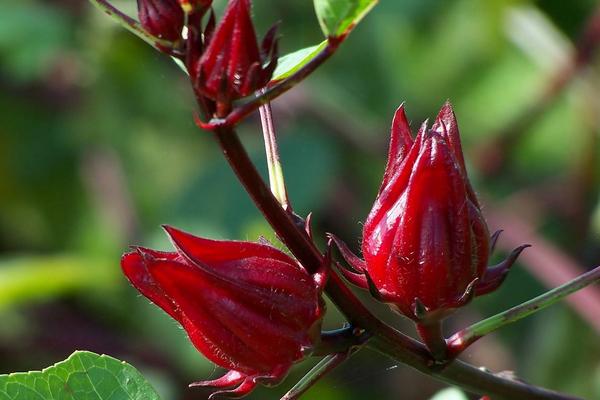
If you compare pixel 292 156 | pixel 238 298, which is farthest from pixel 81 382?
pixel 292 156

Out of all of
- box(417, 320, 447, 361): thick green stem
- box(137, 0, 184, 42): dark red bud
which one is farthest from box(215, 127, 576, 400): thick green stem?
box(137, 0, 184, 42): dark red bud

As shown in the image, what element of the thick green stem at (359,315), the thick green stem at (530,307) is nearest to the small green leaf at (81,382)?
the thick green stem at (359,315)

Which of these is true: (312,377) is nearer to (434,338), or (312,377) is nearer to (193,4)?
(434,338)

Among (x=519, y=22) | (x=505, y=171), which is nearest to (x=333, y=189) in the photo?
(x=505, y=171)

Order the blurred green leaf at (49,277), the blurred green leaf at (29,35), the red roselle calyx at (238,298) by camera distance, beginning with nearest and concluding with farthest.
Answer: the red roselle calyx at (238,298) < the blurred green leaf at (49,277) < the blurred green leaf at (29,35)

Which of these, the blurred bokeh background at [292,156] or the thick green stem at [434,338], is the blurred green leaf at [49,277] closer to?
the blurred bokeh background at [292,156]
